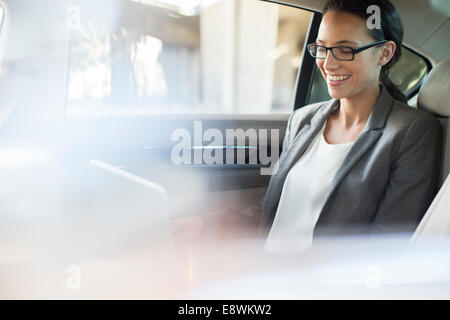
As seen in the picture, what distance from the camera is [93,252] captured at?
761mm

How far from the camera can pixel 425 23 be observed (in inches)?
54.2

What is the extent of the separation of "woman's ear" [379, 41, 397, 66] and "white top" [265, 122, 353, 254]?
0.24 metres

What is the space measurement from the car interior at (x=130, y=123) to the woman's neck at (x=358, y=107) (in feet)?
0.46

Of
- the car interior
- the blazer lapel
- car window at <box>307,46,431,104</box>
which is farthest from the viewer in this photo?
car window at <box>307,46,431,104</box>

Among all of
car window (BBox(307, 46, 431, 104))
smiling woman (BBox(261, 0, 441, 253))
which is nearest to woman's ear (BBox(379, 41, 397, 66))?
smiling woman (BBox(261, 0, 441, 253))

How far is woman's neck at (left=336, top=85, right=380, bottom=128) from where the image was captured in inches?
42.7

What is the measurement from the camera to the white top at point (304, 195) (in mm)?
1078

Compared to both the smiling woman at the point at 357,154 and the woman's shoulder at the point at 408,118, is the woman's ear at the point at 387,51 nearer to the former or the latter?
the smiling woman at the point at 357,154

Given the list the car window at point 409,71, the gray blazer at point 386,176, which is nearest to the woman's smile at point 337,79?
the gray blazer at point 386,176

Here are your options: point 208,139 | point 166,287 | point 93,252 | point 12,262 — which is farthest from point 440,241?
point 208,139

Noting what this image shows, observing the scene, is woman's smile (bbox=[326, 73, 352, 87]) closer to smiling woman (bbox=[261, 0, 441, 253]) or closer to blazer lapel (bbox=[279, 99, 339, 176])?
smiling woman (bbox=[261, 0, 441, 253])

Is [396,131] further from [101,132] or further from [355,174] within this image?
[101,132]
